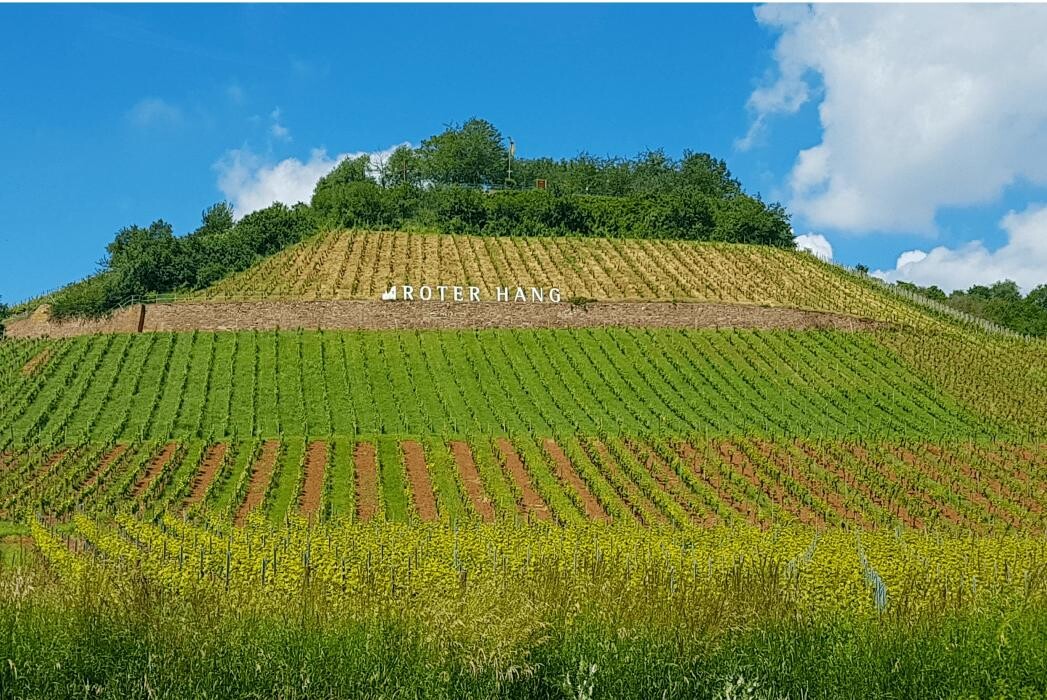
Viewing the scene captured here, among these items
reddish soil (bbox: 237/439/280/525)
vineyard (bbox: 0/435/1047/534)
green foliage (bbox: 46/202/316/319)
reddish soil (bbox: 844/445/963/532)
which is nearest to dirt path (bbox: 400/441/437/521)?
vineyard (bbox: 0/435/1047/534)

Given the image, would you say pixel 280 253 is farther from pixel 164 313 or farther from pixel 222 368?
pixel 222 368

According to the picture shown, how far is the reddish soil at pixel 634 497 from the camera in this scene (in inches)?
1157

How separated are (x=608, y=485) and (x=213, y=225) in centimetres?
6169

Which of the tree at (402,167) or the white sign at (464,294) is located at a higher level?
the tree at (402,167)

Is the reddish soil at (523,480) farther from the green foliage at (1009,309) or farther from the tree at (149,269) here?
the green foliage at (1009,309)

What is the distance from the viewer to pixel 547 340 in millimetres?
51656

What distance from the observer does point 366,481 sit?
3183 cm

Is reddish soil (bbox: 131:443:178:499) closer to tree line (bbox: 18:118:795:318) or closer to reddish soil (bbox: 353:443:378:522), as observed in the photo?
reddish soil (bbox: 353:443:378:522)

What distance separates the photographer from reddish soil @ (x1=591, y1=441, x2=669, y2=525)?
1157 inches

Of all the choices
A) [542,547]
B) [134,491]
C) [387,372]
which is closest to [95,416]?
[134,491]

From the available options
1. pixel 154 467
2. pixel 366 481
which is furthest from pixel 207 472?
pixel 366 481

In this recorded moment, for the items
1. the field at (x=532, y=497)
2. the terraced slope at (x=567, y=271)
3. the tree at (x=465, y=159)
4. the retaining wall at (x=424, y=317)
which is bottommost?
the field at (x=532, y=497)

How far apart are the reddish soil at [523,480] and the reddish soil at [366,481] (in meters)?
4.72

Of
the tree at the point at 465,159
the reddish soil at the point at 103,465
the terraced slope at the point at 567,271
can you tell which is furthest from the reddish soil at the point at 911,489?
the tree at the point at 465,159
